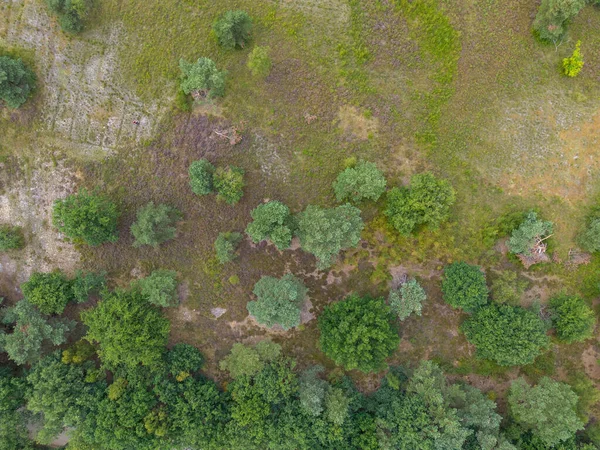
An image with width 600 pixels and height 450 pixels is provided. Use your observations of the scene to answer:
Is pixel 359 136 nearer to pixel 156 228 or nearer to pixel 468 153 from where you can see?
pixel 468 153

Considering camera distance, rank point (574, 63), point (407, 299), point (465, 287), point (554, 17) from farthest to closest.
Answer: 1. point (574, 63)
2. point (407, 299)
3. point (554, 17)
4. point (465, 287)

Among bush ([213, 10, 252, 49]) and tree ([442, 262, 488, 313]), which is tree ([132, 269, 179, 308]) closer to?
bush ([213, 10, 252, 49])

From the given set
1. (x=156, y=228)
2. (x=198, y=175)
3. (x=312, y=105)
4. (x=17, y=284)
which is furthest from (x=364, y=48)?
(x=17, y=284)

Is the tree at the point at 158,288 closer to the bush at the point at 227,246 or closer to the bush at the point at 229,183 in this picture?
the bush at the point at 227,246

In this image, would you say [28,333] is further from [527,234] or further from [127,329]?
[527,234]

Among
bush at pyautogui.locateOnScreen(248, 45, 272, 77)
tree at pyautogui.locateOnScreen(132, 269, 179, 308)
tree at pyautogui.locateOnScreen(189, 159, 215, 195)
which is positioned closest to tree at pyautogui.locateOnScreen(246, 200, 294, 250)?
tree at pyautogui.locateOnScreen(189, 159, 215, 195)

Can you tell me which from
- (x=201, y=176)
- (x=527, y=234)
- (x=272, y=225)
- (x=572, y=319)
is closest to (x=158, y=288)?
(x=201, y=176)

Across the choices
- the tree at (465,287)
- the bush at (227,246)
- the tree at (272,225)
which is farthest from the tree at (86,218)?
the tree at (465,287)
